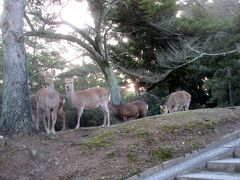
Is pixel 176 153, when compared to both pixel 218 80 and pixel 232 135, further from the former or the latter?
pixel 218 80

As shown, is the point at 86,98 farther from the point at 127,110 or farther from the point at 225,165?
the point at 225,165

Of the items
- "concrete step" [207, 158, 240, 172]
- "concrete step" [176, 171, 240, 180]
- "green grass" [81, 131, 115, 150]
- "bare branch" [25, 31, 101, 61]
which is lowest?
"concrete step" [176, 171, 240, 180]

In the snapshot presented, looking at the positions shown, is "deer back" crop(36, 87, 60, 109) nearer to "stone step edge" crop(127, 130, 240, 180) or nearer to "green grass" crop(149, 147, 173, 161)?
"green grass" crop(149, 147, 173, 161)

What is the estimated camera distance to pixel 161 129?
8.28 m

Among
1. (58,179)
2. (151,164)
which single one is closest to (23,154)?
(58,179)

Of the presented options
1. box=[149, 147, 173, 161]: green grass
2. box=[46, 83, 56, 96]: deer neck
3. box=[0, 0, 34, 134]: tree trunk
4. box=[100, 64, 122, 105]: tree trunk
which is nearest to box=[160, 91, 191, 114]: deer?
box=[100, 64, 122, 105]: tree trunk

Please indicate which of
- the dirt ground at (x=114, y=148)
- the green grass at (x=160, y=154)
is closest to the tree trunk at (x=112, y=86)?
the dirt ground at (x=114, y=148)

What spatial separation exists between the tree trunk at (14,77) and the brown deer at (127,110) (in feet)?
15.9

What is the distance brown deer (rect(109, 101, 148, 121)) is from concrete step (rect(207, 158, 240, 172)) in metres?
7.26

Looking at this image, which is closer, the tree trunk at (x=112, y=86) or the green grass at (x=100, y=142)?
the green grass at (x=100, y=142)

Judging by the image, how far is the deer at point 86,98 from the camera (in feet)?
39.9

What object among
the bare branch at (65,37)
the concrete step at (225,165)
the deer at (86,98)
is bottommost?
the concrete step at (225,165)

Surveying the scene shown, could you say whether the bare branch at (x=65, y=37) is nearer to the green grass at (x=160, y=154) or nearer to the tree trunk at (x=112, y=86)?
the tree trunk at (x=112, y=86)

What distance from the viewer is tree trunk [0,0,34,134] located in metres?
9.43
